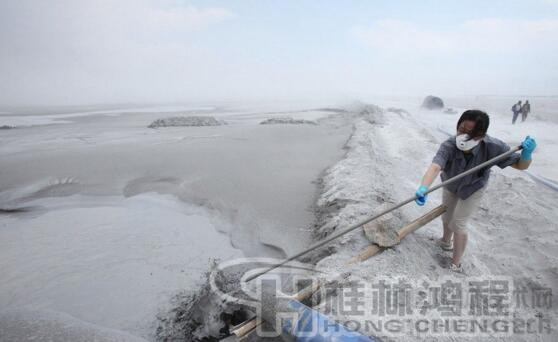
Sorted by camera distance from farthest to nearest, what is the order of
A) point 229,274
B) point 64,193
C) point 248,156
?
point 248,156
point 64,193
point 229,274

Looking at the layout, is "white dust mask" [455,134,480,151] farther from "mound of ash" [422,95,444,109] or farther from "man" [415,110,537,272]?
"mound of ash" [422,95,444,109]

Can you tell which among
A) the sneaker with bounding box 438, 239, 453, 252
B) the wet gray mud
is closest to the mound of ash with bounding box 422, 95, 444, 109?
the sneaker with bounding box 438, 239, 453, 252

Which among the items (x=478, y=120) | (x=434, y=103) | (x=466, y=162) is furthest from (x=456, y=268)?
(x=434, y=103)

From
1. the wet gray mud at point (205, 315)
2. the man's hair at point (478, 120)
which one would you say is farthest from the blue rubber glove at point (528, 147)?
the wet gray mud at point (205, 315)

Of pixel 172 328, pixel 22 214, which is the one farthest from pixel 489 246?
pixel 22 214

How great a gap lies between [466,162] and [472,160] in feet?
0.15

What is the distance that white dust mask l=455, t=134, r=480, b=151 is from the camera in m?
2.40

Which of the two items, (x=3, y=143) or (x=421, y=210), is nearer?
(x=421, y=210)

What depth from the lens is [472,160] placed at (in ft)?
8.24

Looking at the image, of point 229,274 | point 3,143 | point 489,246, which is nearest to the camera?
point 229,274

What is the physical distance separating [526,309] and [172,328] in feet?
9.44

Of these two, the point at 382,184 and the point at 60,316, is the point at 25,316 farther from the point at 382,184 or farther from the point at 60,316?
the point at 382,184

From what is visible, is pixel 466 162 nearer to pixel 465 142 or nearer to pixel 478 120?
pixel 465 142

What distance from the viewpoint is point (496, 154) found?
246 cm
